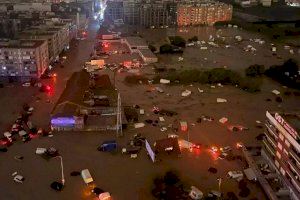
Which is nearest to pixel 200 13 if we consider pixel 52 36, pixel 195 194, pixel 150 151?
pixel 52 36

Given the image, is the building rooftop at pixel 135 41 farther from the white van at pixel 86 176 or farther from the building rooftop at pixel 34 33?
the white van at pixel 86 176

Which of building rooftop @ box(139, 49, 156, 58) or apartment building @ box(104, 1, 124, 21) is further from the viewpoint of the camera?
apartment building @ box(104, 1, 124, 21)

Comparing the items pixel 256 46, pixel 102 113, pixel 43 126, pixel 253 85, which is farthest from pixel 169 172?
pixel 256 46

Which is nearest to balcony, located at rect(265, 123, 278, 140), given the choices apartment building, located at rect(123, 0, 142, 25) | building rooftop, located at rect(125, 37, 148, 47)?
building rooftop, located at rect(125, 37, 148, 47)

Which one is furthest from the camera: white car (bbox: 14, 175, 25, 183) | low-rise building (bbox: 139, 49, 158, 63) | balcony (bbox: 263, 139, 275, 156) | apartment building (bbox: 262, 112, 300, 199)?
low-rise building (bbox: 139, 49, 158, 63)

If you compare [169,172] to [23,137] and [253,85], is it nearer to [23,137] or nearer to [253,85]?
[23,137]

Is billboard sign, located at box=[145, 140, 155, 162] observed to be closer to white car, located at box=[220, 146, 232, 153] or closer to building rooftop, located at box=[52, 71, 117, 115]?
white car, located at box=[220, 146, 232, 153]
